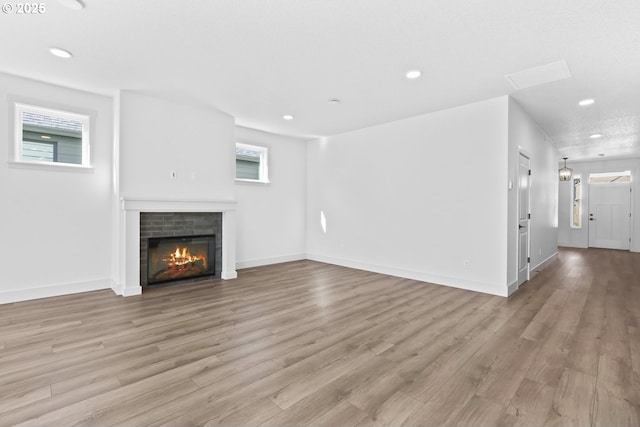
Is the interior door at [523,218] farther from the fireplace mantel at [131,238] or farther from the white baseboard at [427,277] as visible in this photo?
the fireplace mantel at [131,238]

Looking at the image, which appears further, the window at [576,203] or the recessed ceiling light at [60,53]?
the window at [576,203]

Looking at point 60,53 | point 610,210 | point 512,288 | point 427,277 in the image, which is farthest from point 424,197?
point 610,210

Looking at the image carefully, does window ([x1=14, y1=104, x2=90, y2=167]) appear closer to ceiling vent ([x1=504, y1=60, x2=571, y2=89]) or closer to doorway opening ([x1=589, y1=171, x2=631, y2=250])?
ceiling vent ([x1=504, y1=60, x2=571, y2=89])

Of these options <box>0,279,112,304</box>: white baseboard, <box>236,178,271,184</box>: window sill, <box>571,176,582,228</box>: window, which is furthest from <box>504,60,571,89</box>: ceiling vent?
<box>571,176,582,228</box>: window

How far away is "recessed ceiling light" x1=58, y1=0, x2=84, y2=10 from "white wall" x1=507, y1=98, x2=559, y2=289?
194 inches

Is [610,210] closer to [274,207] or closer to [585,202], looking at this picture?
[585,202]

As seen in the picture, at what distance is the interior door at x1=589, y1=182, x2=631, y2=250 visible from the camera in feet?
29.2

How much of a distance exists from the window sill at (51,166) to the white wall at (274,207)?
2452 mm

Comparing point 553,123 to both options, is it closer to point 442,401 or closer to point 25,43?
point 442,401

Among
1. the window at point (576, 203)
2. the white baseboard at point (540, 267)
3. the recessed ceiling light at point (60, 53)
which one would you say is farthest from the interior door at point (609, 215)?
the recessed ceiling light at point (60, 53)

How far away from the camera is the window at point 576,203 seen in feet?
31.4

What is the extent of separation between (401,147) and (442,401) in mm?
4322

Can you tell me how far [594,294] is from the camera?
4.40 metres

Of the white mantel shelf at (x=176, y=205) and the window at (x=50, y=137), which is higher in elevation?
the window at (x=50, y=137)
